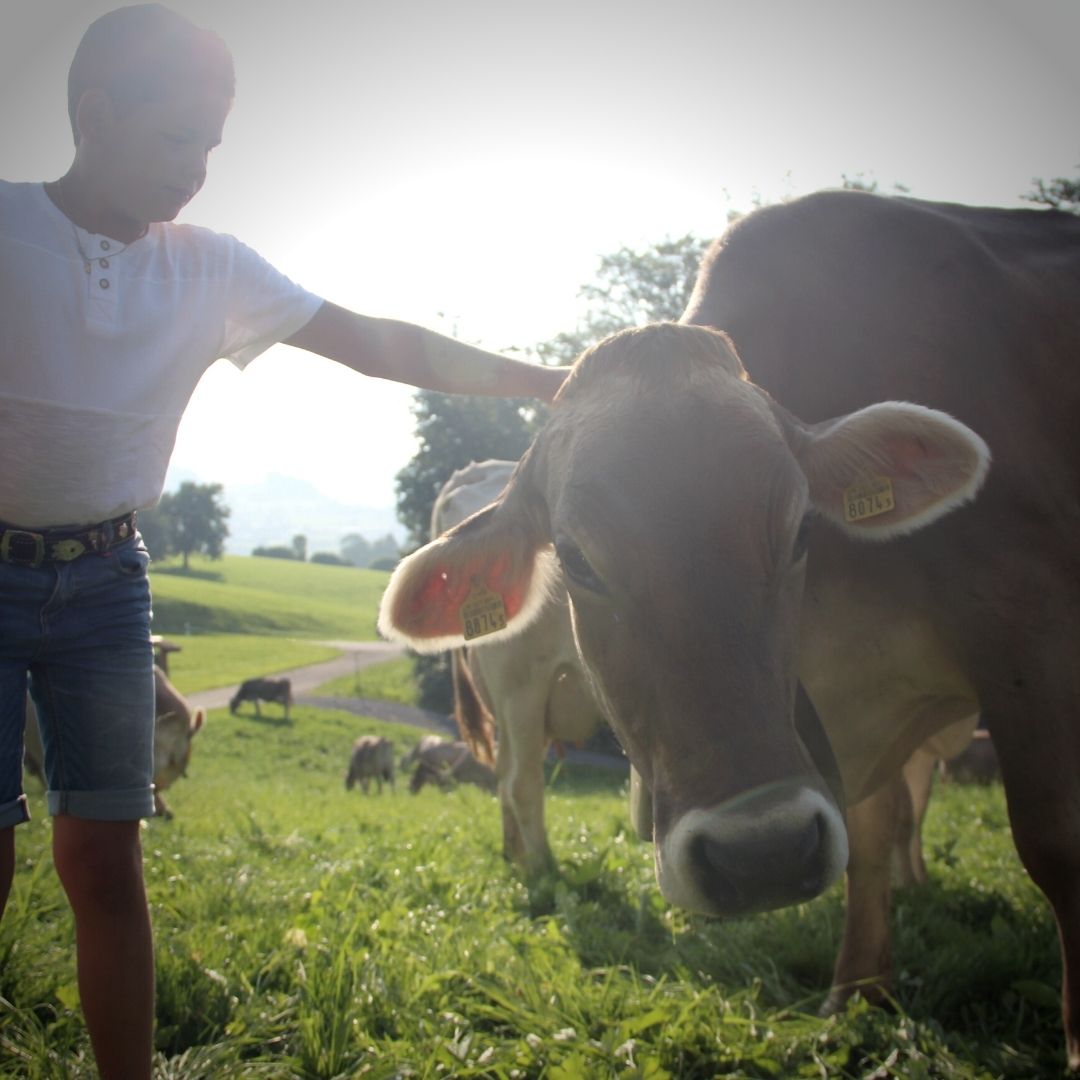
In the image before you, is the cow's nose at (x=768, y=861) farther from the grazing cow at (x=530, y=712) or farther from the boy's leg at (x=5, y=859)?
the grazing cow at (x=530, y=712)

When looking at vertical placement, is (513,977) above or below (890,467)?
below

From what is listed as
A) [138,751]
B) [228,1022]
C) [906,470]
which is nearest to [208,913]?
[228,1022]

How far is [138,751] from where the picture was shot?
2.26 m

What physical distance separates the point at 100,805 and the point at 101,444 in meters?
0.84

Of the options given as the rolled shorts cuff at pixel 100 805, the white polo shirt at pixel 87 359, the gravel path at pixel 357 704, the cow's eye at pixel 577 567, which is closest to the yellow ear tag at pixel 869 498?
the cow's eye at pixel 577 567

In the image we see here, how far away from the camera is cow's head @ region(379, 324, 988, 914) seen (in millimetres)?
2027

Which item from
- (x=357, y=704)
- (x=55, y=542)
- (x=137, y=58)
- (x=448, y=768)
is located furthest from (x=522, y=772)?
(x=357, y=704)

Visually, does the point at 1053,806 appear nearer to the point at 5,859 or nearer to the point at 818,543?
the point at 818,543

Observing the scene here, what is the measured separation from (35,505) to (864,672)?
8.57 ft

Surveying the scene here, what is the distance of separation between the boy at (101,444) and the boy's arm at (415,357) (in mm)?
511

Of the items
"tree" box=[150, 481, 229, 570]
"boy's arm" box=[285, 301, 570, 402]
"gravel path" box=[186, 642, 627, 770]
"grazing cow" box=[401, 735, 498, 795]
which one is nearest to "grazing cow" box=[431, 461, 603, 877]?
"boy's arm" box=[285, 301, 570, 402]

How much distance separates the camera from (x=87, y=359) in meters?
2.12

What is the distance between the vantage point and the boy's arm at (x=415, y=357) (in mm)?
2807

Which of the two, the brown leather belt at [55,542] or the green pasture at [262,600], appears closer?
the brown leather belt at [55,542]
